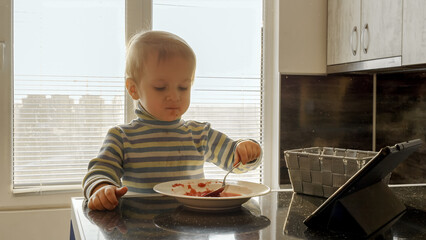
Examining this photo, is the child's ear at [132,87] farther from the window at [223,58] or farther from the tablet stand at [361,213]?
the window at [223,58]

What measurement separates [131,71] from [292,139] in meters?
1.26

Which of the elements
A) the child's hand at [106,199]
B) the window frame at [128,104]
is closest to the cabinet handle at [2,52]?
the window frame at [128,104]

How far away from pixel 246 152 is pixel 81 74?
4.31 feet

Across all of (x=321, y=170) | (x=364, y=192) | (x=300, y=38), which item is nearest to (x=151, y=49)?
(x=321, y=170)

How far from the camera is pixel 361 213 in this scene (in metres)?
0.78

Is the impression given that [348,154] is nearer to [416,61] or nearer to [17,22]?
[416,61]

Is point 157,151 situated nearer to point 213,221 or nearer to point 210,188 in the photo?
point 210,188

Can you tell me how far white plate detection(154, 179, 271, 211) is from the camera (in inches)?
34.3

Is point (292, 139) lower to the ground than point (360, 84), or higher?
lower

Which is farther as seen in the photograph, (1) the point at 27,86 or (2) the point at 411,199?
(1) the point at 27,86

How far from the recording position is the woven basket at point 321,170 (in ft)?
3.23

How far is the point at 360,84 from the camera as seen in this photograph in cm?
243

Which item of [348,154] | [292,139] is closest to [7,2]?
[292,139]

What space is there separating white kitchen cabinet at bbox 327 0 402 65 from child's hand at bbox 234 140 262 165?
0.86 metres
